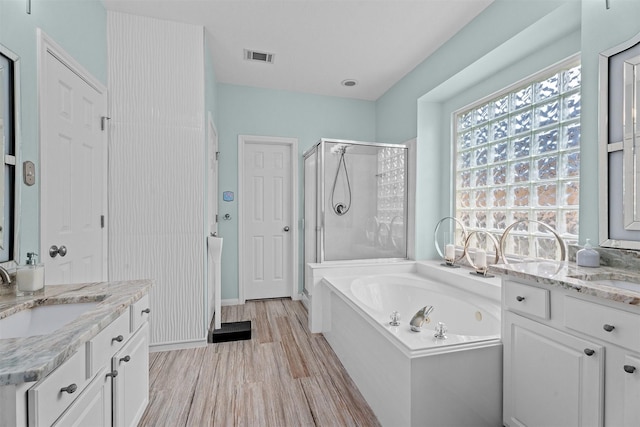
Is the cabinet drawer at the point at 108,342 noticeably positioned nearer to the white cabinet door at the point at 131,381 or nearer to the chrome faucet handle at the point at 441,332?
the white cabinet door at the point at 131,381

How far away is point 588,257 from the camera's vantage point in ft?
4.90

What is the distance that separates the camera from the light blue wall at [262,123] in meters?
3.52

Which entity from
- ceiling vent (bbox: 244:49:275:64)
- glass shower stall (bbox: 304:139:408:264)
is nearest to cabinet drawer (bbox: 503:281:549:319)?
glass shower stall (bbox: 304:139:408:264)

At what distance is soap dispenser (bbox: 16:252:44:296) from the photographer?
1210 mm

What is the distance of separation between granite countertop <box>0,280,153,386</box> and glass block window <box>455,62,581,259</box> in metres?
2.54

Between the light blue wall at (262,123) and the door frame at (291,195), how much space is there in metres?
0.05

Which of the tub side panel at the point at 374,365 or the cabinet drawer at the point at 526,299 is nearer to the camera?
the cabinet drawer at the point at 526,299

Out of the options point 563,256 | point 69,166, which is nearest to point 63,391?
point 69,166

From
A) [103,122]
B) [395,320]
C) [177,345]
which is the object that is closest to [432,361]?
[395,320]

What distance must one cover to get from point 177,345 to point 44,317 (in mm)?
1420

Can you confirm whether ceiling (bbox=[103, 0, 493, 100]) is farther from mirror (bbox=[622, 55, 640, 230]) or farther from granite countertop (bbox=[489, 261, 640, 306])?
granite countertop (bbox=[489, 261, 640, 306])

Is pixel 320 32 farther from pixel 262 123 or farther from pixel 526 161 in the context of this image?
pixel 526 161

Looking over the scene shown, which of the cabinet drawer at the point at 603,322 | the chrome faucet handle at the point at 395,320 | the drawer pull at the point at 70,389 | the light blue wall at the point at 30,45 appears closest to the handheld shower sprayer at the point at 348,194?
the chrome faucet handle at the point at 395,320

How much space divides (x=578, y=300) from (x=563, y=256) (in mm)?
891
